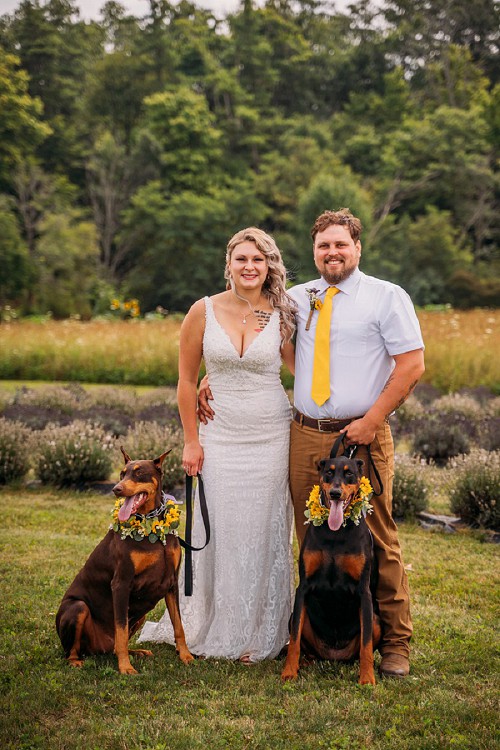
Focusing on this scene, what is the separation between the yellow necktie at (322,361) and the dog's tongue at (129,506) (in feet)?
3.51

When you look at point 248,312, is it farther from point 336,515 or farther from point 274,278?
point 336,515

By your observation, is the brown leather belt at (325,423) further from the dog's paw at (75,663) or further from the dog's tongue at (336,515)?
the dog's paw at (75,663)

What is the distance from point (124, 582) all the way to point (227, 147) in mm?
42344

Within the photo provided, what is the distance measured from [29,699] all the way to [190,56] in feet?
155

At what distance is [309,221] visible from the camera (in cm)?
3575

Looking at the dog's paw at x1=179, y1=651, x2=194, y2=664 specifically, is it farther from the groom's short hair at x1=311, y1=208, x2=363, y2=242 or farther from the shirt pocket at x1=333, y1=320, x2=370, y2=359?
the groom's short hair at x1=311, y1=208, x2=363, y2=242

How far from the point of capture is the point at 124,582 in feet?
13.7

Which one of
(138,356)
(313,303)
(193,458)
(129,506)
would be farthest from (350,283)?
(138,356)

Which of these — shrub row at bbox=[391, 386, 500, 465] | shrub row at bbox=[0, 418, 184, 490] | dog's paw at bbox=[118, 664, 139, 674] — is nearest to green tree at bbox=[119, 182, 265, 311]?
shrub row at bbox=[391, 386, 500, 465]

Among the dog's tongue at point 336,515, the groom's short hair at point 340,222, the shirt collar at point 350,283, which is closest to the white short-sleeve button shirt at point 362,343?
the shirt collar at point 350,283

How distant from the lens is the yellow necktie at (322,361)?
4383 millimetres

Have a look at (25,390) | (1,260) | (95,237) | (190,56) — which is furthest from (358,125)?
(25,390)

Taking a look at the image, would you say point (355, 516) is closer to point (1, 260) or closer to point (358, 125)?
point (1, 260)

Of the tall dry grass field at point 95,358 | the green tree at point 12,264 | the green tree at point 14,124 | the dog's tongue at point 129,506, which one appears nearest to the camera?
the dog's tongue at point 129,506
